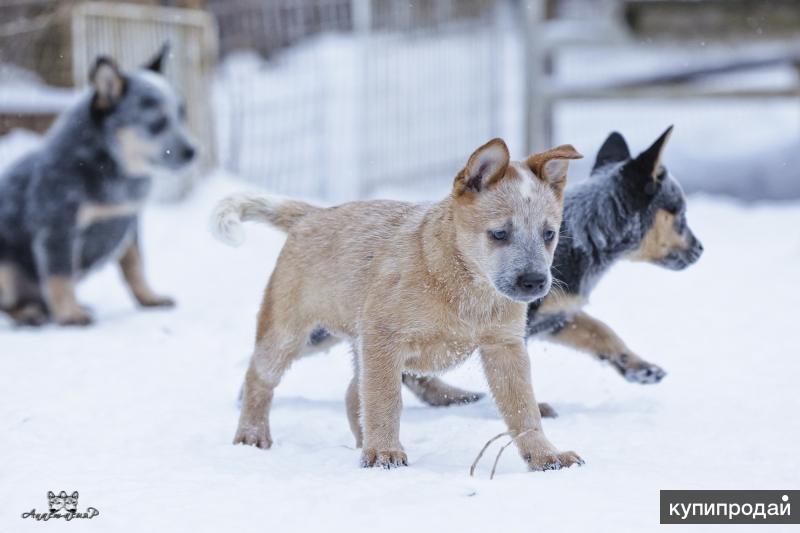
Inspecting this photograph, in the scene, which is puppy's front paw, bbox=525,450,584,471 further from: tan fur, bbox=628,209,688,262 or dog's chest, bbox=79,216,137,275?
dog's chest, bbox=79,216,137,275

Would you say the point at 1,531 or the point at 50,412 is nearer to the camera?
the point at 1,531

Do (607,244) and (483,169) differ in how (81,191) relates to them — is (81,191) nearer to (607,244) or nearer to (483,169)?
(607,244)

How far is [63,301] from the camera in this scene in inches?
258

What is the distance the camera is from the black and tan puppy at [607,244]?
4.49m

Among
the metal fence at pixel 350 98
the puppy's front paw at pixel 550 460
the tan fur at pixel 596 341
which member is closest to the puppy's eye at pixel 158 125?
the metal fence at pixel 350 98

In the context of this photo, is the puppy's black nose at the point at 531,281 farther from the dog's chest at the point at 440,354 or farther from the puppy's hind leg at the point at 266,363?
the puppy's hind leg at the point at 266,363

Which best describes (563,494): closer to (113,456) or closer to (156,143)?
(113,456)

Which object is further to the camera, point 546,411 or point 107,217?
point 107,217

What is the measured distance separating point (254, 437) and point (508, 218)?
1.25m

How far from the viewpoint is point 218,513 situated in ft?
9.75

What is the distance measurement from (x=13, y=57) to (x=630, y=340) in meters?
6.38

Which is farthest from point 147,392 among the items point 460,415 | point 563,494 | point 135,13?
point 135,13

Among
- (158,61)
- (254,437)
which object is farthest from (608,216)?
(158,61)

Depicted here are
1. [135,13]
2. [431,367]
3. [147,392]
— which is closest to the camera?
[431,367]
